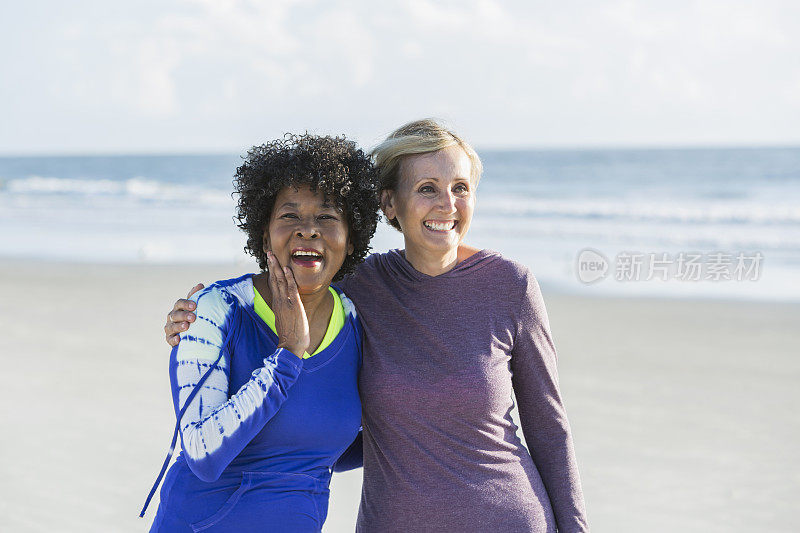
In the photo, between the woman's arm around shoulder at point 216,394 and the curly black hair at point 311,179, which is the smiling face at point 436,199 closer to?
the curly black hair at point 311,179

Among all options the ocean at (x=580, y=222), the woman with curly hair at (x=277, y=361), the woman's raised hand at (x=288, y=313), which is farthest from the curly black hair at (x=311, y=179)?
the ocean at (x=580, y=222)

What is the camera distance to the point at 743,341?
746 cm

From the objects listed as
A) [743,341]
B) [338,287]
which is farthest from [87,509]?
[743,341]

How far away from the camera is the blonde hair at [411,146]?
2.64 metres

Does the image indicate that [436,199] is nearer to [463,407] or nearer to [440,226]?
[440,226]

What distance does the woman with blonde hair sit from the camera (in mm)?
2453

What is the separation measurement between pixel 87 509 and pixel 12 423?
137 cm

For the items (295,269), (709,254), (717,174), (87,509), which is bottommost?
(87,509)

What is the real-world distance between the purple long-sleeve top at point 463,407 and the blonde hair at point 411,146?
1.03 feet

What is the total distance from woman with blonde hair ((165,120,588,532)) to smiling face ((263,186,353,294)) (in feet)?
0.98

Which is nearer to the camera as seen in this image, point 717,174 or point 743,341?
point 743,341

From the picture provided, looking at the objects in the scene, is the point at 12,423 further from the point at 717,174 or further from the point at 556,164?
the point at 556,164

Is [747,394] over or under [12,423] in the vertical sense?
over

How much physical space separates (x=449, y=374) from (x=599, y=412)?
3.57m
